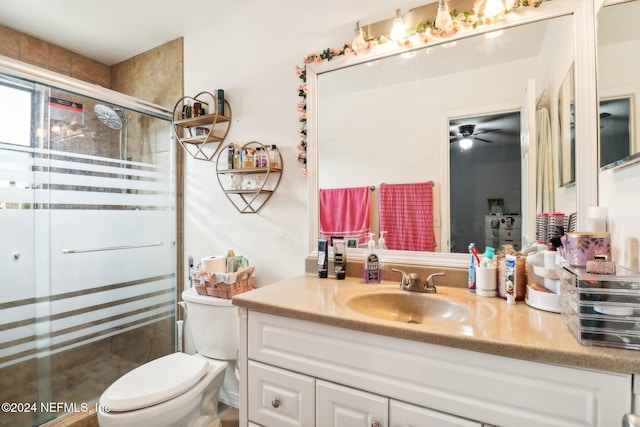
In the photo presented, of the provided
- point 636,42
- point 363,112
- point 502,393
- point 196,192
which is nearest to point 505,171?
point 636,42

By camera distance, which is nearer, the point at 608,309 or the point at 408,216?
the point at 608,309

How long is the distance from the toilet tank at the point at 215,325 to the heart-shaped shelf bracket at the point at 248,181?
535 mm

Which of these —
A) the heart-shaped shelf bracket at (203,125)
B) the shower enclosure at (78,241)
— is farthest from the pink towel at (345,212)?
the shower enclosure at (78,241)

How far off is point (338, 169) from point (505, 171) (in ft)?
2.38

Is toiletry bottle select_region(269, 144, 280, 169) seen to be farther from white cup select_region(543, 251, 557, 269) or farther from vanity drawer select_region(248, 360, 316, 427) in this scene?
white cup select_region(543, 251, 557, 269)

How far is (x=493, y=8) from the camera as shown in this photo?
3.86ft

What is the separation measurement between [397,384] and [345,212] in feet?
2.76

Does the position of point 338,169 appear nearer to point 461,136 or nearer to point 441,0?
point 461,136

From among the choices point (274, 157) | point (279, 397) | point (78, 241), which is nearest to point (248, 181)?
point (274, 157)

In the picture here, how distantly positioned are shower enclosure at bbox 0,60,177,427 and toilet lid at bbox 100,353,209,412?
0.64m

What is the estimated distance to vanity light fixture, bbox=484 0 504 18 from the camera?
3.84 feet

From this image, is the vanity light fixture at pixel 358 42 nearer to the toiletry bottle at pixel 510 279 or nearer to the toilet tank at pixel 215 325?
the toiletry bottle at pixel 510 279

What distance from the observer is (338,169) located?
1.56 m

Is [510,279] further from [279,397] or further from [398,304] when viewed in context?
[279,397]
